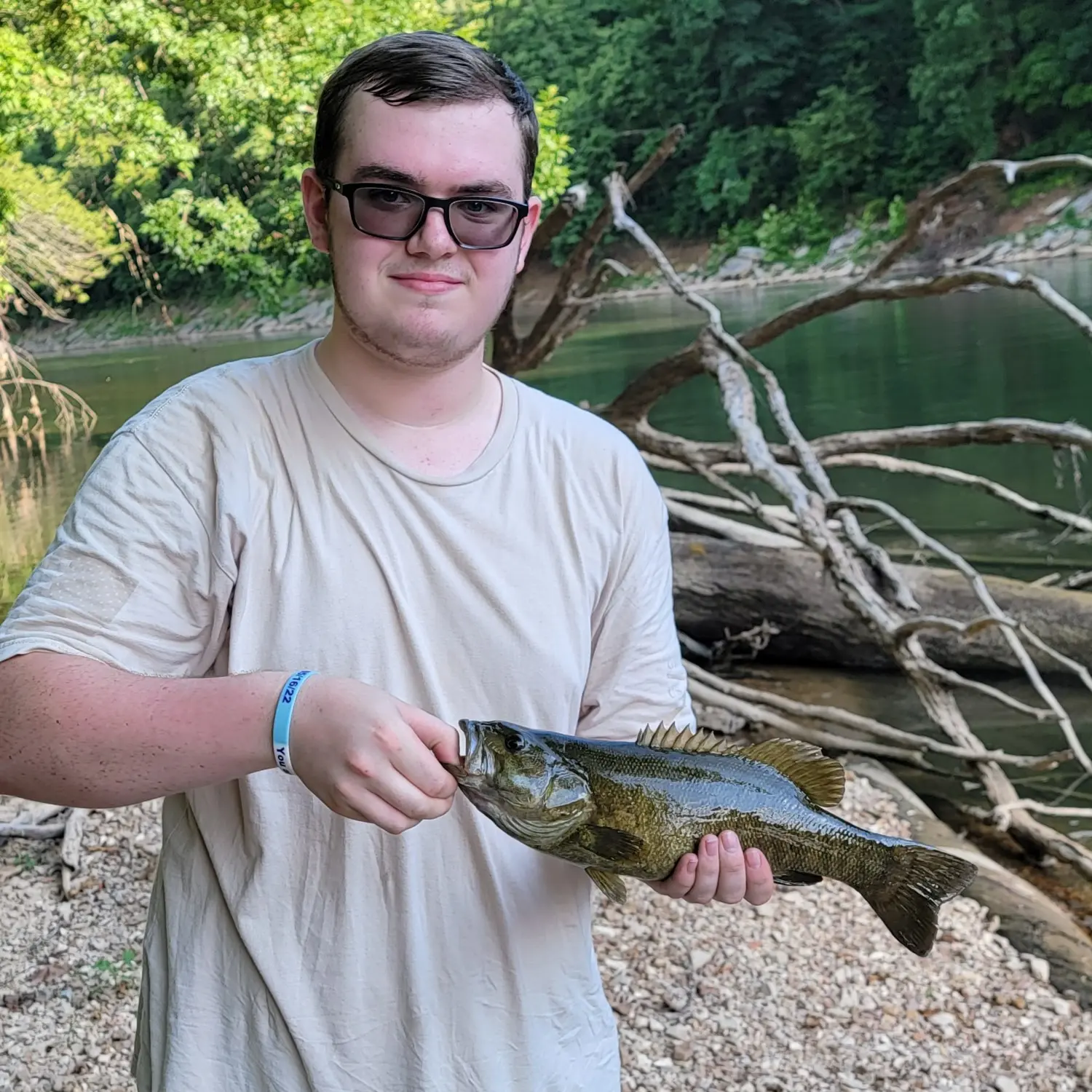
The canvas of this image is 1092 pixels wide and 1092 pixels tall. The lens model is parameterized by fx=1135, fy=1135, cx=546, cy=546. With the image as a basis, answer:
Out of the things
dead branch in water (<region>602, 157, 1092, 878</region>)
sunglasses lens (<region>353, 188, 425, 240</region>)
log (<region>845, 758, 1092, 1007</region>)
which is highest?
sunglasses lens (<region>353, 188, 425, 240</region>)

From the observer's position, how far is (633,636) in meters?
1.66

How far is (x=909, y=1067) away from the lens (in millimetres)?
3240

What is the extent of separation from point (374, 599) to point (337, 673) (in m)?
0.10

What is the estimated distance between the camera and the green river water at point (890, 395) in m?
6.95

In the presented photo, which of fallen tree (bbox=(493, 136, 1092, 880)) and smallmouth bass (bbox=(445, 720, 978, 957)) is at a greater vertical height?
smallmouth bass (bbox=(445, 720, 978, 957))

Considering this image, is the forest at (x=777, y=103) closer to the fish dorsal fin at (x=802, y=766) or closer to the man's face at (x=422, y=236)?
the man's face at (x=422, y=236)

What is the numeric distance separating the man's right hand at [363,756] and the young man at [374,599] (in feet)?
0.31

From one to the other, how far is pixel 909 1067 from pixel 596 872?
219cm

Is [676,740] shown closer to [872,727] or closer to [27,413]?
[872,727]

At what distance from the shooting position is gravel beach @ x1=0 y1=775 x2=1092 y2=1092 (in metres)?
3.21

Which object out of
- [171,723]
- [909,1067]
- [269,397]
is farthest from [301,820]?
[909,1067]

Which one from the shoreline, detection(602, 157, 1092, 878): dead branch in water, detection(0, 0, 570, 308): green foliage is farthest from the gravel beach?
the shoreline

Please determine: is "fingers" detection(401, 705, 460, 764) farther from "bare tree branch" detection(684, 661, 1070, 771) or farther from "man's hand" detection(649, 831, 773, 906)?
"bare tree branch" detection(684, 661, 1070, 771)

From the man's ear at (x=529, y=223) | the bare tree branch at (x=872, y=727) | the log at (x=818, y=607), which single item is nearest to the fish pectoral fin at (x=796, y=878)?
the man's ear at (x=529, y=223)
